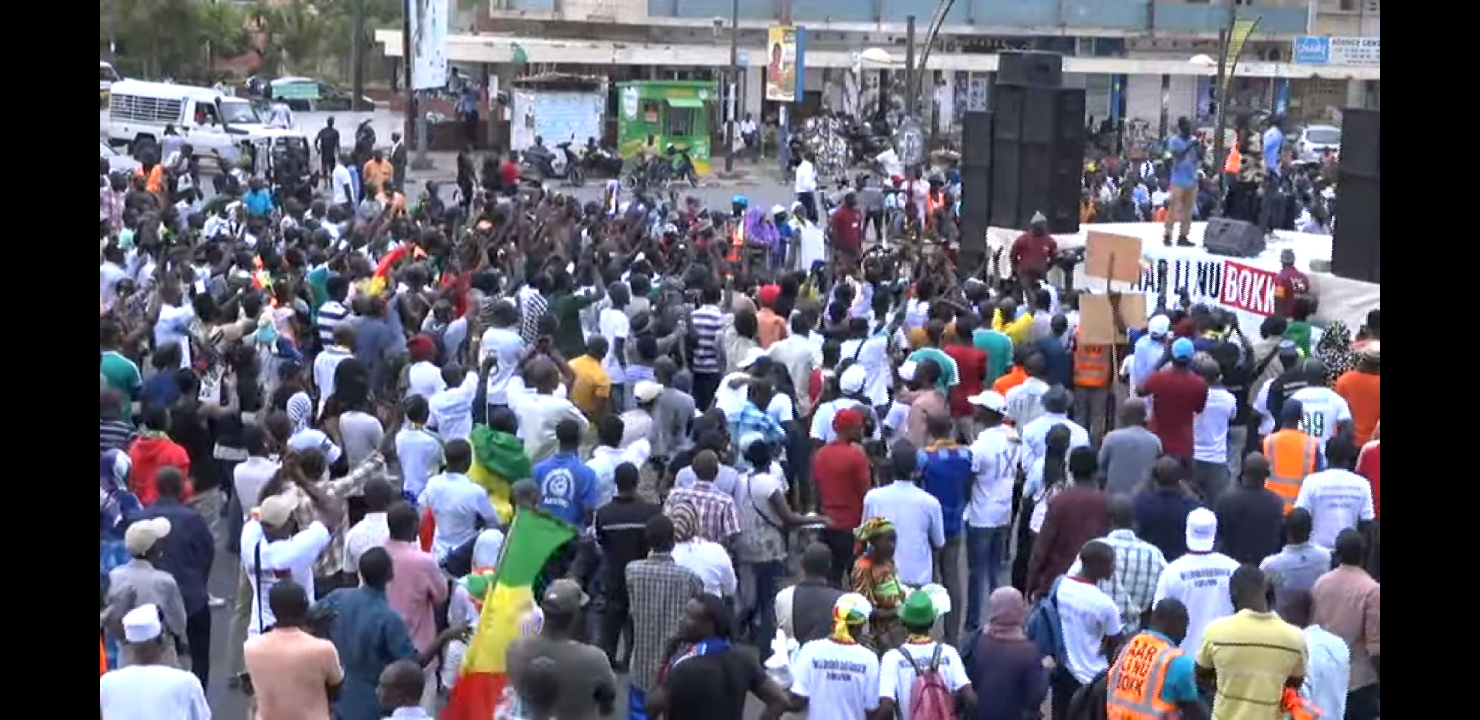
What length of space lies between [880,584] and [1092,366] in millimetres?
5315

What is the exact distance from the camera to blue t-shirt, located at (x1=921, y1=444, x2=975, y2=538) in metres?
10.1

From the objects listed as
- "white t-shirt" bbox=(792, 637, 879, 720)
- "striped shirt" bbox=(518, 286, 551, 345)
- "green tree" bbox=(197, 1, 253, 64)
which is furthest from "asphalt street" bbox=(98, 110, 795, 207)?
"white t-shirt" bbox=(792, 637, 879, 720)

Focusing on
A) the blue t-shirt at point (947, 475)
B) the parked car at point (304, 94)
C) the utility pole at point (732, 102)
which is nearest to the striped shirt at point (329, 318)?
the blue t-shirt at point (947, 475)

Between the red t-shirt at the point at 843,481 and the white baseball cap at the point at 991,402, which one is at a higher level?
the white baseball cap at the point at 991,402

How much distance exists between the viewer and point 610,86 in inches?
1694

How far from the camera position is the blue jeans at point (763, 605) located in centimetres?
977

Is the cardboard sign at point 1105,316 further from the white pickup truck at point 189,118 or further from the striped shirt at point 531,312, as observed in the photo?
the white pickup truck at point 189,118

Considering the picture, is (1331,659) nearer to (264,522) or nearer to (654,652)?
(654,652)

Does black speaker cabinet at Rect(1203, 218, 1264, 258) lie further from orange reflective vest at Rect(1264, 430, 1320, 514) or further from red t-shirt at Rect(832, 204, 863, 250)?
orange reflective vest at Rect(1264, 430, 1320, 514)

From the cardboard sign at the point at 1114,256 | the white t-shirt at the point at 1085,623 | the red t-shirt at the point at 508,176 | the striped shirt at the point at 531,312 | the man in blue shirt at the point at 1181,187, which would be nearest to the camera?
the white t-shirt at the point at 1085,623

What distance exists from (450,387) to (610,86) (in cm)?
3241

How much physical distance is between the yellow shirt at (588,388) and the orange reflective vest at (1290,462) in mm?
3551

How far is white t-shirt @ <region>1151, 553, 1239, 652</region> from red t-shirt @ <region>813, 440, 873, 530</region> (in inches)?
78.2
